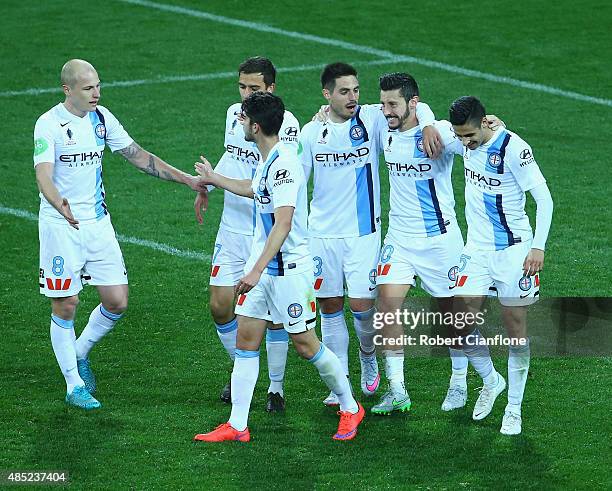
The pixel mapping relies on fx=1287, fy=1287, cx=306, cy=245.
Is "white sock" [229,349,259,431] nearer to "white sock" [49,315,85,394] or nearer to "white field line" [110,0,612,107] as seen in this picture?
"white sock" [49,315,85,394]

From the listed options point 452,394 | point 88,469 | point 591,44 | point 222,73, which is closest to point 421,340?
point 452,394

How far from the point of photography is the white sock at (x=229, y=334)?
30.4ft

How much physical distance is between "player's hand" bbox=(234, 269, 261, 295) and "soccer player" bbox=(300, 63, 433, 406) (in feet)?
4.06

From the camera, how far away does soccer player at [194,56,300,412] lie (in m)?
8.89

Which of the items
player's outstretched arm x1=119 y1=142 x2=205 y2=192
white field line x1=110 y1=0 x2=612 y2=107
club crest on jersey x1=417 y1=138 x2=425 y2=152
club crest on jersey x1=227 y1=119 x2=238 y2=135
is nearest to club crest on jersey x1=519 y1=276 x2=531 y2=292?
club crest on jersey x1=417 y1=138 x2=425 y2=152

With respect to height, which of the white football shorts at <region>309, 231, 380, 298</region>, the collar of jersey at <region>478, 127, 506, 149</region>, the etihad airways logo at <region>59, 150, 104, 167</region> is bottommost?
the white football shorts at <region>309, 231, 380, 298</region>

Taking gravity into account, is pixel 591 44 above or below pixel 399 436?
above

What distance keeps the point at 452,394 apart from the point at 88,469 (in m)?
2.57

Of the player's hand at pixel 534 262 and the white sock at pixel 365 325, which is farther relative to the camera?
the white sock at pixel 365 325

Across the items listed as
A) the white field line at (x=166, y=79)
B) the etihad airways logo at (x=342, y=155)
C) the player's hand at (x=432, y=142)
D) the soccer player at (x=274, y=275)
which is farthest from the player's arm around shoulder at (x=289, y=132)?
the white field line at (x=166, y=79)

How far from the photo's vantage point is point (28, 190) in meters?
13.9

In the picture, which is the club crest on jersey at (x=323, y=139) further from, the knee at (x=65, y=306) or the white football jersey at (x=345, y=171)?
the knee at (x=65, y=306)

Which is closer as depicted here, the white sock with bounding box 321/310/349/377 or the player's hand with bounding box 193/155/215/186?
the player's hand with bounding box 193/155/215/186

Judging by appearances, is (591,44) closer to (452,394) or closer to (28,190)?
(28,190)
